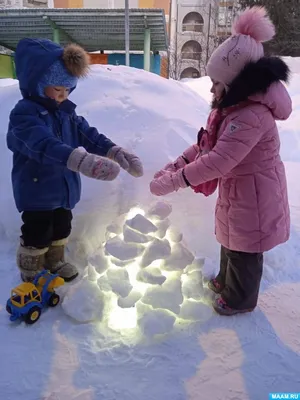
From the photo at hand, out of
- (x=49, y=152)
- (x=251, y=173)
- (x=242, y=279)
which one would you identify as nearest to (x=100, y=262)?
(x=49, y=152)

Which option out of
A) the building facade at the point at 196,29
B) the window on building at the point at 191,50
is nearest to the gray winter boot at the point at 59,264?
the building facade at the point at 196,29

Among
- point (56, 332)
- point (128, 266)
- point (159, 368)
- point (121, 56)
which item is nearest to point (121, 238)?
point (128, 266)

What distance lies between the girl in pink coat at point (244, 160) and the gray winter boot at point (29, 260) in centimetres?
76

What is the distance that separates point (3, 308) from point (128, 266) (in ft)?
2.36

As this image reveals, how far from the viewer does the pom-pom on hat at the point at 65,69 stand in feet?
5.76

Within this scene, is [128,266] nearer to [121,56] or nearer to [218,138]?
[218,138]

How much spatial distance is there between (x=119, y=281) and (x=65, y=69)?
111cm

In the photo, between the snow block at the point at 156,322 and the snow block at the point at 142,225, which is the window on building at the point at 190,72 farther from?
the snow block at the point at 156,322

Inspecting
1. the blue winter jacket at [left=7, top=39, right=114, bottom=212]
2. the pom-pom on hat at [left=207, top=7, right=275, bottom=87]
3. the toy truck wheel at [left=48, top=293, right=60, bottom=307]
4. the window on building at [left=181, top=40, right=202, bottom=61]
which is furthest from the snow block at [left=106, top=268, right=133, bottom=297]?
the window on building at [left=181, top=40, right=202, bottom=61]

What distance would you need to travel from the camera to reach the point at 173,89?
3518 mm

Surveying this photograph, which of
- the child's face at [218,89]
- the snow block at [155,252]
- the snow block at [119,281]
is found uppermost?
the child's face at [218,89]

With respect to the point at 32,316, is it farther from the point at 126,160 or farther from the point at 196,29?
the point at 196,29

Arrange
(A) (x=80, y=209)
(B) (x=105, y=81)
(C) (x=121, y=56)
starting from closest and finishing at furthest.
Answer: (A) (x=80, y=209), (B) (x=105, y=81), (C) (x=121, y=56)

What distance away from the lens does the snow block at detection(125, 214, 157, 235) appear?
1905mm
